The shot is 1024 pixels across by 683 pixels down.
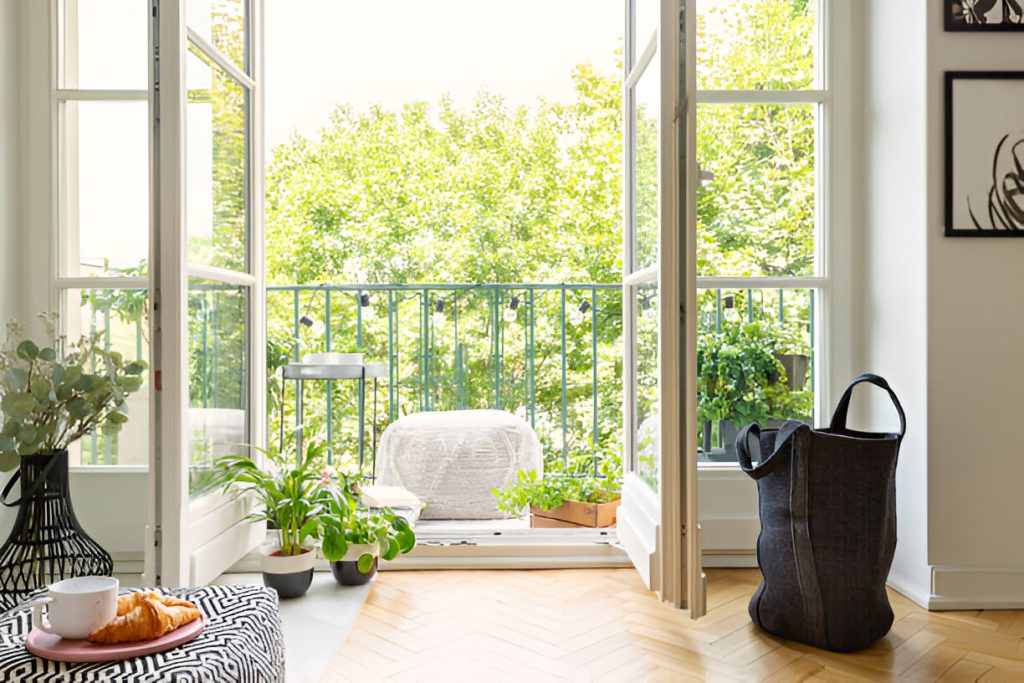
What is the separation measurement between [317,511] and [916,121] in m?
2.05

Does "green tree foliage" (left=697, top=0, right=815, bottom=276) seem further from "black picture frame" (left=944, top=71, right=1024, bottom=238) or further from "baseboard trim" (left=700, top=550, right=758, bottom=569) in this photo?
"baseboard trim" (left=700, top=550, right=758, bottom=569)

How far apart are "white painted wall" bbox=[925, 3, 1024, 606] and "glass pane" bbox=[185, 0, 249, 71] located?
6.39 feet

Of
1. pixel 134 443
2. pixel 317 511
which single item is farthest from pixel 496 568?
pixel 134 443

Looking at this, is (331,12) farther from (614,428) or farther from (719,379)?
(719,379)

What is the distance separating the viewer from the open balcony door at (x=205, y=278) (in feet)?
6.03

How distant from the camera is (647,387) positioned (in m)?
2.18

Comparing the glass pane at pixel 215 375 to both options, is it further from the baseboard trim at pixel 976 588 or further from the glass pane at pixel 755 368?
the baseboard trim at pixel 976 588

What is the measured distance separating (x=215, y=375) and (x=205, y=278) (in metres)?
0.27

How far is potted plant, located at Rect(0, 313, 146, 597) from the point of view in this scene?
1.83 metres

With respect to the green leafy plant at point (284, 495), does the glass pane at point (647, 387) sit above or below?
above

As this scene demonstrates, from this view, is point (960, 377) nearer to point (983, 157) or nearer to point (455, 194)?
point (983, 157)

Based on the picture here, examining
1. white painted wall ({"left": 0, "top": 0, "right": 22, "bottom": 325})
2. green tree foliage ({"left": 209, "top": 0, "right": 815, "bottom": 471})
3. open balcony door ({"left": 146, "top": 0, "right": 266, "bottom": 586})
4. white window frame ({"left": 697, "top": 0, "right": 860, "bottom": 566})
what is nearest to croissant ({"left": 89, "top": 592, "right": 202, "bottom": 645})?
open balcony door ({"left": 146, "top": 0, "right": 266, "bottom": 586})

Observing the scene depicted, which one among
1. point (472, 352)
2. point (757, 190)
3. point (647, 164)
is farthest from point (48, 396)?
point (472, 352)

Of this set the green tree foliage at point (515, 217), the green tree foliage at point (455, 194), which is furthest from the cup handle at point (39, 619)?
the green tree foliage at point (455, 194)
